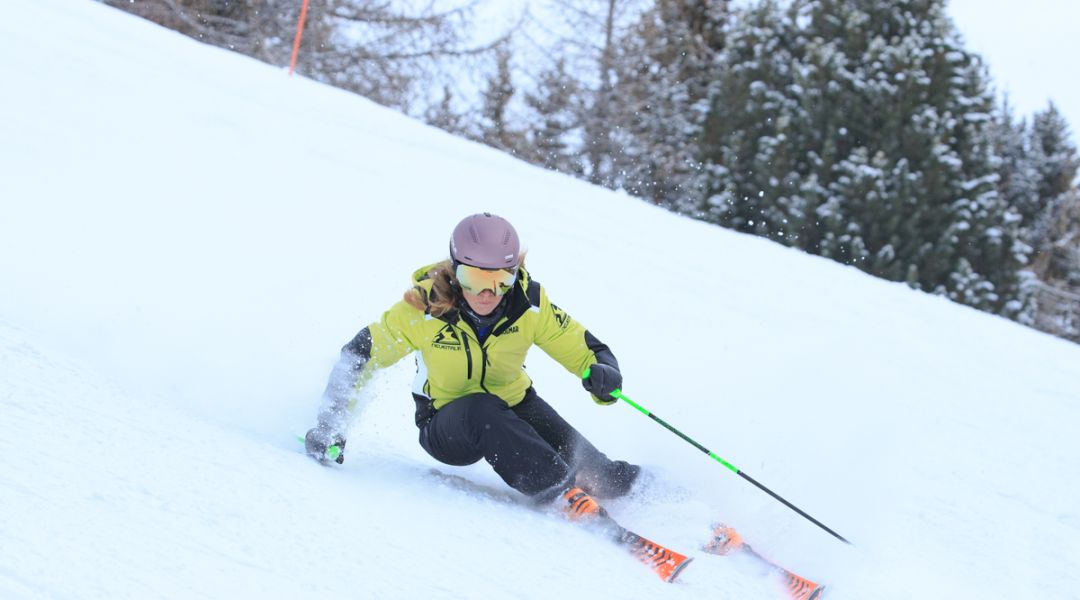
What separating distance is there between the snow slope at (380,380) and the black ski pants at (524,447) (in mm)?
133

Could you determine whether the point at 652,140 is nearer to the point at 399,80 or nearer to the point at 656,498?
the point at 399,80

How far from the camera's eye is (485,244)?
3.46m

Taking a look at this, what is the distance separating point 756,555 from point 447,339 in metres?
1.30

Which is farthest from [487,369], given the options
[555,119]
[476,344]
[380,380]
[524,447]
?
[555,119]

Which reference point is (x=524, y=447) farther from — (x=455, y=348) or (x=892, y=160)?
(x=892, y=160)

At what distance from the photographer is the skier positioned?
137 inches

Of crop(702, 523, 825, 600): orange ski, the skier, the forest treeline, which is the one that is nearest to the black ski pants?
the skier

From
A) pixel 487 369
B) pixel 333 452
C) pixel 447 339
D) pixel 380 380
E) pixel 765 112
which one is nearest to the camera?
pixel 333 452

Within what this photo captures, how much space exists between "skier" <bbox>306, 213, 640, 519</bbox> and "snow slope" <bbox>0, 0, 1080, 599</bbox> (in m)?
0.16

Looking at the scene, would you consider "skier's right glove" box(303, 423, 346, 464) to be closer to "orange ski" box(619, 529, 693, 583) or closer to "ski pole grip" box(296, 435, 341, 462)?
"ski pole grip" box(296, 435, 341, 462)

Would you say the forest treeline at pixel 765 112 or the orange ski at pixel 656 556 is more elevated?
the forest treeline at pixel 765 112

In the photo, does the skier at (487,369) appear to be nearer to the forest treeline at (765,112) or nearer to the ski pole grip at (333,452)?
the ski pole grip at (333,452)

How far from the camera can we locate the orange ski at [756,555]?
314 cm

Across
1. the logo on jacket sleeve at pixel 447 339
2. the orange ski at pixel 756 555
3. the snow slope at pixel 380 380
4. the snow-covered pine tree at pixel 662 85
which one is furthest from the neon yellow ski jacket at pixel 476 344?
the snow-covered pine tree at pixel 662 85
